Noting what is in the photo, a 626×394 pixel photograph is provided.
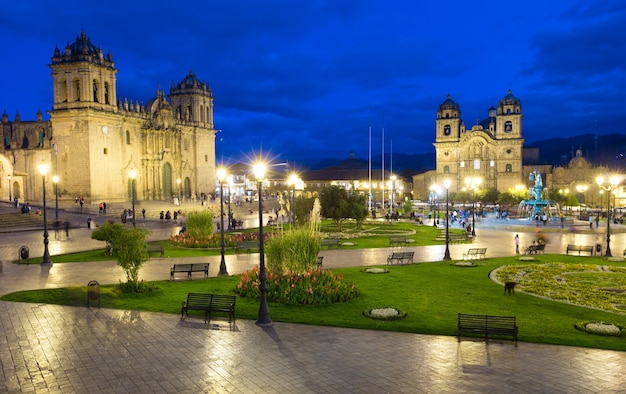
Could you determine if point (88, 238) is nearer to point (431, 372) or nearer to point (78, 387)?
point (78, 387)

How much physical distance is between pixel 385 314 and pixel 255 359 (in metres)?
4.26

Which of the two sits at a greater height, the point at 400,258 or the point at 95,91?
the point at 95,91

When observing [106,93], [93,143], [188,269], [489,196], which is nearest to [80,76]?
[106,93]

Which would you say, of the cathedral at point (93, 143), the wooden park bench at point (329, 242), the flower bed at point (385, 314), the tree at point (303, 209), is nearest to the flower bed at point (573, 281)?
the flower bed at point (385, 314)

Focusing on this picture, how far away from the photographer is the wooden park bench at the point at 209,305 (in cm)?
1305

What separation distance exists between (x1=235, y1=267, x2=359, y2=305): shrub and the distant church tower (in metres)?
76.8

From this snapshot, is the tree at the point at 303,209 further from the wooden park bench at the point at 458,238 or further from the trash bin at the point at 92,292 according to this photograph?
the trash bin at the point at 92,292

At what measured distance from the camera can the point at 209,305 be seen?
1323cm

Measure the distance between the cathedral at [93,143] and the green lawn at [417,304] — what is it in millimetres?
32521

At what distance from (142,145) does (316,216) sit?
49698 millimetres

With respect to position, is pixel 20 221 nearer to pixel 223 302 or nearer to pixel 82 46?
pixel 82 46

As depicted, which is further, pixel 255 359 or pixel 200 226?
pixel 200 226

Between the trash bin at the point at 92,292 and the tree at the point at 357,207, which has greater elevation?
the tree at the point at 357,207

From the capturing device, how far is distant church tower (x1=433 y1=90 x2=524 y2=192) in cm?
8788
